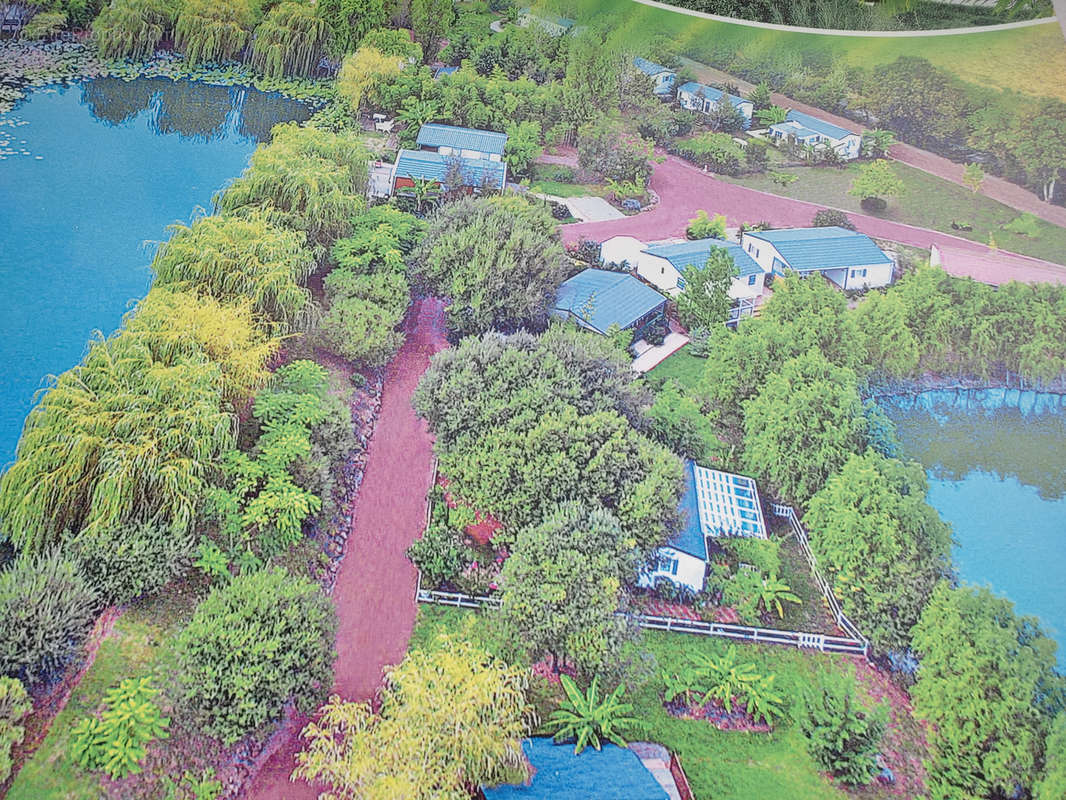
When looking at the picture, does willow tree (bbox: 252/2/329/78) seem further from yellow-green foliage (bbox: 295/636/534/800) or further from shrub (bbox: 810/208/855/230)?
yellow-green foliage (bbox: 295/636/534/800)

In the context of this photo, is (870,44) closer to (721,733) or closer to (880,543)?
(880,543)

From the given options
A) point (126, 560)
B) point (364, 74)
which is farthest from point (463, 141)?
point (126, 560)

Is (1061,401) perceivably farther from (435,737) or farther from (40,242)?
(40,242)

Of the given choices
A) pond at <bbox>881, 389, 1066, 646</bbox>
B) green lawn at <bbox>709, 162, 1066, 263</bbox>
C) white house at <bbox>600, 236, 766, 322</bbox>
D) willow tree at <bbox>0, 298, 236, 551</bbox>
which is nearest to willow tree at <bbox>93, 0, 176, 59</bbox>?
willow tree at <bbox>0, 298, 236, 551</bbox>

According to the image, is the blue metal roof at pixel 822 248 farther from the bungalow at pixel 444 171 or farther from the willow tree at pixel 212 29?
the willow tree at pixel 212 29

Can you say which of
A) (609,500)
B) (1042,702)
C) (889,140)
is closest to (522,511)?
(609,500)

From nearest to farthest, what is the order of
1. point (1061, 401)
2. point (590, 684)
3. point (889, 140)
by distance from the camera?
point (590, 684) → point (1061, 401) → point (889, 140)
